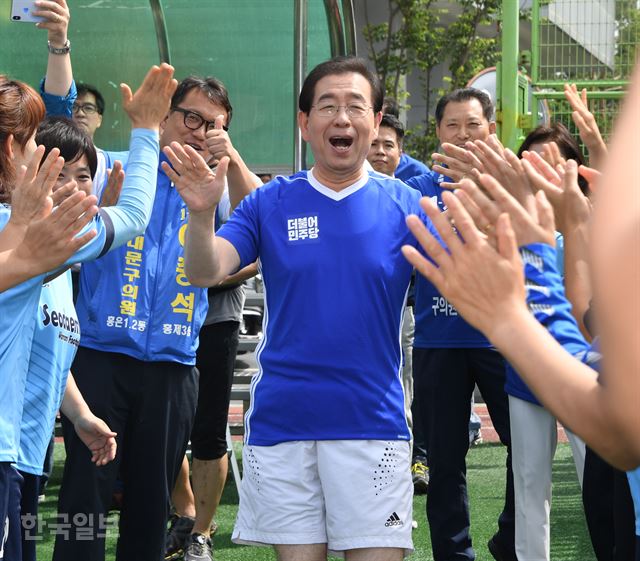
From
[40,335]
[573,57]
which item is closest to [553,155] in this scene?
[40,335]

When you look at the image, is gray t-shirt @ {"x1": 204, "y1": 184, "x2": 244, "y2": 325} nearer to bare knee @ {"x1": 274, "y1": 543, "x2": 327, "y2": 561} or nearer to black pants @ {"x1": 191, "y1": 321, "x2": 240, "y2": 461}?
black pants @ {"x1": 191, "y1": 321, "x2": 240, "y2": 461}

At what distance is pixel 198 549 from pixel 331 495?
2153mm

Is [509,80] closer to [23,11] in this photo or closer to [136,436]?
[23,11]

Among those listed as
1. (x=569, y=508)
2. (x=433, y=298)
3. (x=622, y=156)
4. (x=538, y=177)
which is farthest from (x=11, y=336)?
(x=569, y=508)

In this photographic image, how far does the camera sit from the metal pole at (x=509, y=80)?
772 cm

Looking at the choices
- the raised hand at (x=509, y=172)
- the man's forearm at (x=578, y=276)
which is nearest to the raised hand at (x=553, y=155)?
the raised hand at (x=509, y=172)

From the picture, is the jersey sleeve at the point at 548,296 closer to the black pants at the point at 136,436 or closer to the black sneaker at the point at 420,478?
the black pants at the point at 136,436

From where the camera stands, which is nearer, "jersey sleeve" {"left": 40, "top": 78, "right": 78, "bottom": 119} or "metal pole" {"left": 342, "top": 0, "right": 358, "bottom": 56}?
"jersey sleeve" {"left": 40, "top": 78, "right": 78, "bottom": 119}

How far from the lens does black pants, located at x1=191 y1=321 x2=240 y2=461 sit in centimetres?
613

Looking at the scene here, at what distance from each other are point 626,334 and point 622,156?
0.80ft

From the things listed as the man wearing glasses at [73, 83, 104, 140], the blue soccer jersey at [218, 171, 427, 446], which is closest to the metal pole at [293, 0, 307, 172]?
the man wearing glasses at [73, 83, 104, 140]

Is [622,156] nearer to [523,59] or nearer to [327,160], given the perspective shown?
[327,160]

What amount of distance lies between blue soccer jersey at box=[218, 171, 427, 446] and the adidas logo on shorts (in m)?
0.28

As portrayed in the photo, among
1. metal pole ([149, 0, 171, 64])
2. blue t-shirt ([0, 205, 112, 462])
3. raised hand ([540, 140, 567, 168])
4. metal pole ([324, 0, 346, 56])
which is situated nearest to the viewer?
blue t-shirt ([0, 205, 112, 462])
